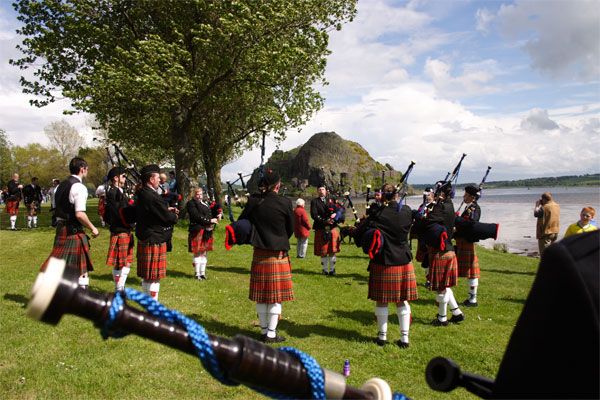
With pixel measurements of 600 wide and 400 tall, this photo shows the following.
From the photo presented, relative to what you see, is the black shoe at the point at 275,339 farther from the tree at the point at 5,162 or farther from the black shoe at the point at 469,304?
the tree at the point at 5,162

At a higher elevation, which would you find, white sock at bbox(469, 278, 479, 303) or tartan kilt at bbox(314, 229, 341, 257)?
tartan kilt at bbox(314, 229, 341, 257)

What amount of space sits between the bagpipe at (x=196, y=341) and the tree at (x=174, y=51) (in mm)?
15668

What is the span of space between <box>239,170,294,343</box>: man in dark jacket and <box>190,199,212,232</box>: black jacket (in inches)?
210

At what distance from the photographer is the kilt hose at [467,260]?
31.3 feet

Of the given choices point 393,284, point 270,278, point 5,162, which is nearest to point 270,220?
point 270,278

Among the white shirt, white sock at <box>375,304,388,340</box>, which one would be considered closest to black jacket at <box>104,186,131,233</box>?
Result: the white shirt

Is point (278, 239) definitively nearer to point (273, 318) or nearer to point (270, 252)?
point (270, 252)

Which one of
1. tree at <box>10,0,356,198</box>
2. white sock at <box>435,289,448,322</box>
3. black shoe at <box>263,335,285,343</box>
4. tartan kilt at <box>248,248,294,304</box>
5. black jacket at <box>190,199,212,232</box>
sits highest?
tree at <box>10,0,356,198</box>

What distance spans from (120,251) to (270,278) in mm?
4130

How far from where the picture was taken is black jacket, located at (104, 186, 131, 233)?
945 centimetres

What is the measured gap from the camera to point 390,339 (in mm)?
7402

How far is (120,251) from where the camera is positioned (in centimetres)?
930

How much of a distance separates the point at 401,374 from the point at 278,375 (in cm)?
551

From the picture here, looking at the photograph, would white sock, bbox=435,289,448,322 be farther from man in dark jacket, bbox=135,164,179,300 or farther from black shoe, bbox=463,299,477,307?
man in dark jacket, bbox=135,164,179,300
